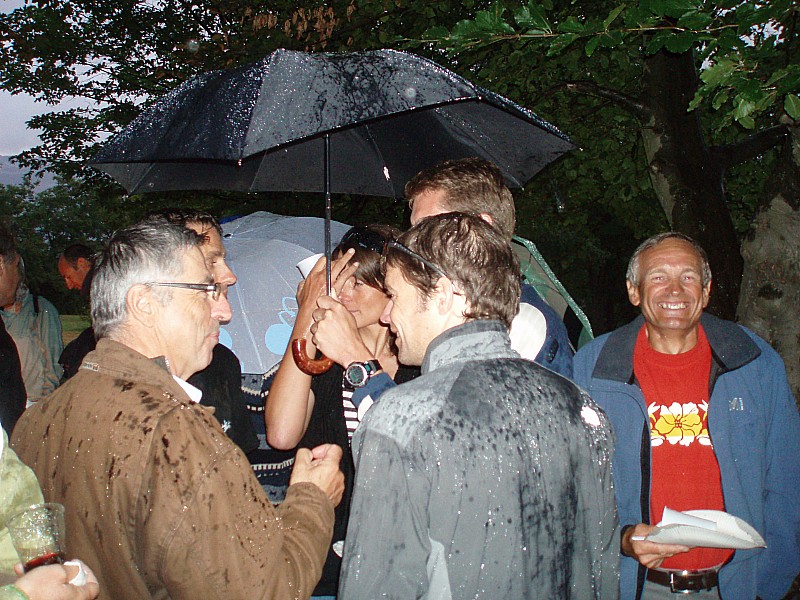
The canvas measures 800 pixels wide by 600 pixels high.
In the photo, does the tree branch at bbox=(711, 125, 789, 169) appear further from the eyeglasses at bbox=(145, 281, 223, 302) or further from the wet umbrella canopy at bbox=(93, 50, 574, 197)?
the eyeglasses at bbox=(145, 281, 223, 302)

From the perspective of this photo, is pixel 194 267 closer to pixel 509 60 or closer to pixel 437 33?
pixel 437 33

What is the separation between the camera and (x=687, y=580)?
9.06 feet

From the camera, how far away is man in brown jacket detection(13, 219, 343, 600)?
1.58 metres

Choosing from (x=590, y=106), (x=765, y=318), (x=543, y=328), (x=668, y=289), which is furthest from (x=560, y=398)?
(x=590, y=106)

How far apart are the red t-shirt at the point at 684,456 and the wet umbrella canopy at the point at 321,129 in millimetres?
1173

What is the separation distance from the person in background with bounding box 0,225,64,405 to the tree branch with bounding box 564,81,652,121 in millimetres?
5072

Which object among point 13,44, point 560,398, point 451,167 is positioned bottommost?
point 560,398

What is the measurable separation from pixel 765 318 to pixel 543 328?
272cm

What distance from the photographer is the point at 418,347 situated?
1876mm

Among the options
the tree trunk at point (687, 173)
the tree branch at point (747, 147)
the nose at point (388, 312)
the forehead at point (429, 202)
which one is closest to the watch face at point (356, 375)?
the nose at point (388, 312)

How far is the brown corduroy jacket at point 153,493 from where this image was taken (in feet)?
5.17

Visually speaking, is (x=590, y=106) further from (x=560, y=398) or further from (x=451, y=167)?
(x=560, y=398)

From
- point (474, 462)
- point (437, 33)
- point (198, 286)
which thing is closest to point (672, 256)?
point (437, 33)

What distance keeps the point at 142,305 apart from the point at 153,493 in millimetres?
592
